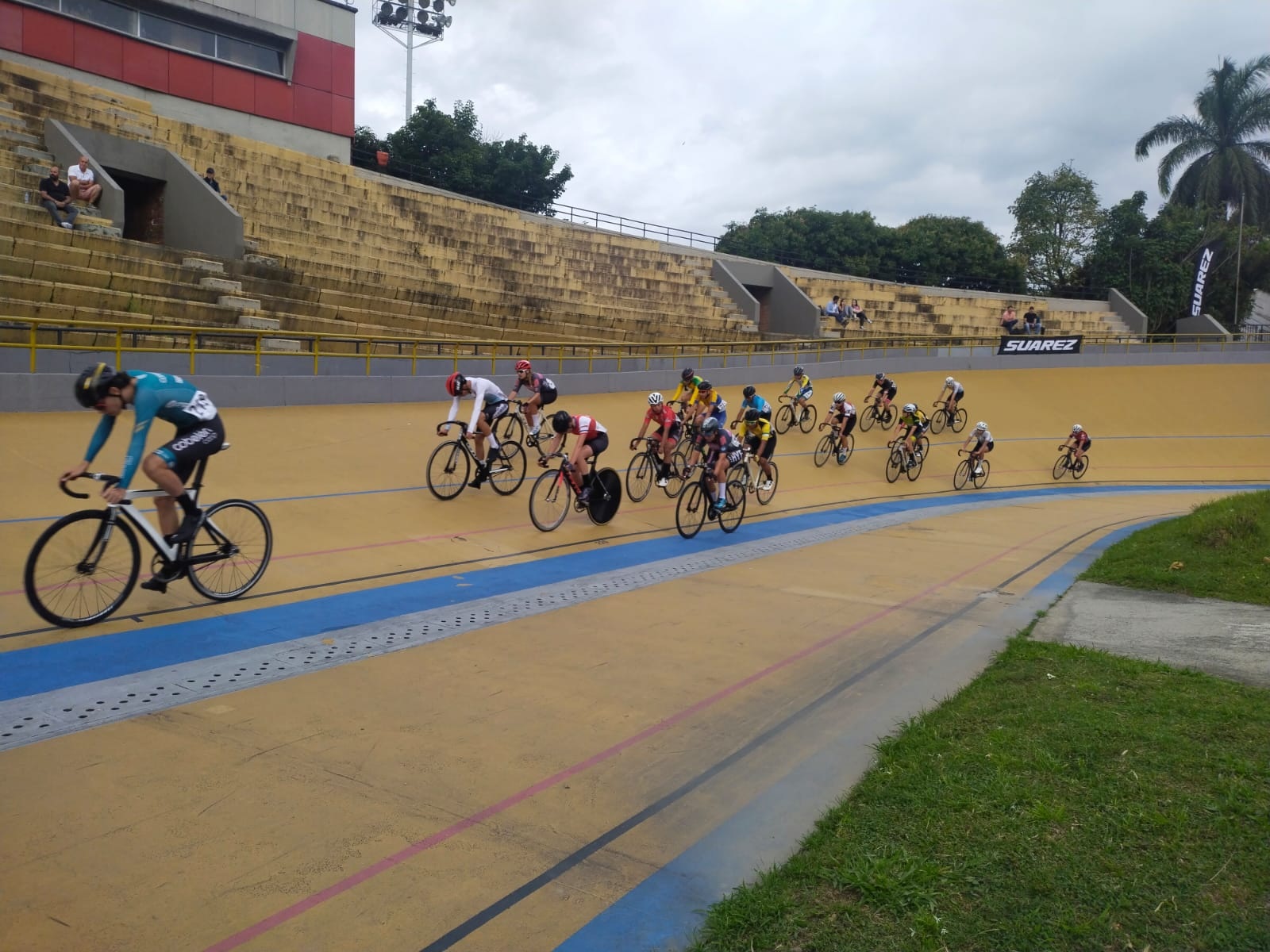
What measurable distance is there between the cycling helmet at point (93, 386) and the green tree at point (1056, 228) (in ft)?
184

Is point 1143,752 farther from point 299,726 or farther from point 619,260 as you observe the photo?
point 619,260

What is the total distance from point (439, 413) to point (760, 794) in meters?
13.0

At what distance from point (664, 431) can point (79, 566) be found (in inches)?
312

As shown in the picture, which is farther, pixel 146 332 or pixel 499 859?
pixel 146 332

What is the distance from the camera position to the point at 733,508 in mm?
11664

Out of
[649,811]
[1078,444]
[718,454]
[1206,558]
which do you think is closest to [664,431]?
[718,454]

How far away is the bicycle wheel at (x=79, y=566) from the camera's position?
566cm

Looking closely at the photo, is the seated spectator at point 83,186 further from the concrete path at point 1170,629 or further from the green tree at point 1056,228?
the green tree at point 1056,228

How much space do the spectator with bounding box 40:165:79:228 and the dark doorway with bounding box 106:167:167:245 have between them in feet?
14.2

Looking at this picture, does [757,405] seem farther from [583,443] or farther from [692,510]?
[583,443]

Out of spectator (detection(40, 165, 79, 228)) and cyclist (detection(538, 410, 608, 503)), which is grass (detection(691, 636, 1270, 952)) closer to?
cyclist (detection(538, 410, 608, 503))

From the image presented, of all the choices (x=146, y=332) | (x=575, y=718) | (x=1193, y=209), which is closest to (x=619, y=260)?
(x=146, y=332)

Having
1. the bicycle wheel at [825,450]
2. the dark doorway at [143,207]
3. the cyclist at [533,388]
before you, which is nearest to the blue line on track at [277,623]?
the cyclist at [533,388]

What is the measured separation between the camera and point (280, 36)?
2766 cm
